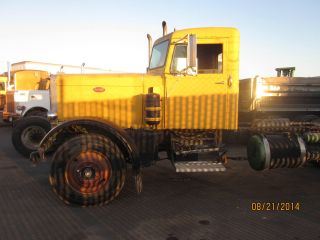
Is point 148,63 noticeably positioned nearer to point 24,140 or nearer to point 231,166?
point 231,166

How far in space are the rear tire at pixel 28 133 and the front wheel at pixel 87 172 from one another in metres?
4.41

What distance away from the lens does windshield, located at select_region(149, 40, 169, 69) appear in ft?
17.8

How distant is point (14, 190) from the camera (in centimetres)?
543

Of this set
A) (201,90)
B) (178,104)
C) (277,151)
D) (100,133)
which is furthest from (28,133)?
(277,151)

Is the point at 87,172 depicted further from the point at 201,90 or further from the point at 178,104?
the point at 201,90

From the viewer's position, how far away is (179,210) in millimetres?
4562

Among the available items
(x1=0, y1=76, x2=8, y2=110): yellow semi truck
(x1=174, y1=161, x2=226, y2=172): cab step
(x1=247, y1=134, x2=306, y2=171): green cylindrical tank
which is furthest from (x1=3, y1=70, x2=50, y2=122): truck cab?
(x1=247, y1=134, x2=306, y2=171): green cylindrical tank

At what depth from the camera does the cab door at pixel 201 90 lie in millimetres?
5211

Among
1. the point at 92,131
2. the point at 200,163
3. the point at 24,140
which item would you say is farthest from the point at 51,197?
the point at 24,140

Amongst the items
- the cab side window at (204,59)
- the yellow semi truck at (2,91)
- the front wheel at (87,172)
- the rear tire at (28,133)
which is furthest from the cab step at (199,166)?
the yellow semi truck at (2,91)

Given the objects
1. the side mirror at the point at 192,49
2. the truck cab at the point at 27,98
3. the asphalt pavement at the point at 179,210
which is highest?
the side mirror at the point at 192,49

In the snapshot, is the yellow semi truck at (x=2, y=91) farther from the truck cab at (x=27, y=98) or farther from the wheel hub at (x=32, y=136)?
the wheel hub at (x=32, y=136)

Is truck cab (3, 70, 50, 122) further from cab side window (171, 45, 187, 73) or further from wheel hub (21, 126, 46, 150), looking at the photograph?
cab side window (171, 45, 187, 73)

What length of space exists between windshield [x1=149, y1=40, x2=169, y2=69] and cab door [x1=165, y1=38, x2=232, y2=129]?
8.9 inches
